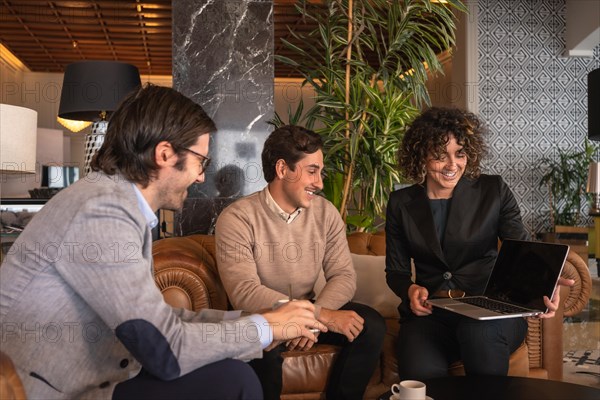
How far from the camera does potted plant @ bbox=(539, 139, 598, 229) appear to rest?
7323 millimetres

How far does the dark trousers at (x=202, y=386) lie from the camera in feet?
4.25

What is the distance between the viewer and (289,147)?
2.54 metres

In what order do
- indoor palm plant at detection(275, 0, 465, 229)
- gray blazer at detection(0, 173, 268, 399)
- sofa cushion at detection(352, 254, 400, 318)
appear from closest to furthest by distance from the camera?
1. gray blazer at detection(0, 173, 268, 399)
2. sofa cushion at detection(352, 254, 400, 318)
3. indoor palm plant at detection(275, 0, 465, 229)

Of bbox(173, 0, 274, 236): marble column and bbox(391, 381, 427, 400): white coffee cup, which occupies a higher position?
bbox(173, 0, 274, 236): marble column

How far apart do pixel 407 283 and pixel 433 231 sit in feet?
0.72

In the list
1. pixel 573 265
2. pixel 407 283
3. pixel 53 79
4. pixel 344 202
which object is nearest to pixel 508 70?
pixel 344 202

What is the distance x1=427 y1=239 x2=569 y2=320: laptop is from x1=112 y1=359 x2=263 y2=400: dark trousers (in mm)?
848

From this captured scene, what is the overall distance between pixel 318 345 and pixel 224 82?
5.05 feet

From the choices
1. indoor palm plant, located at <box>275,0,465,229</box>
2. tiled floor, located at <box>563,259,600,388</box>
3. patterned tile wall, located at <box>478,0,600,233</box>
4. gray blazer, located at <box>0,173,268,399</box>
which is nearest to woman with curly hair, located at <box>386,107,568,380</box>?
gray blazer, located at <box>0,173,268,399</box>

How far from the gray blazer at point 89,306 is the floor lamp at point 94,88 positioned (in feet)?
6.94

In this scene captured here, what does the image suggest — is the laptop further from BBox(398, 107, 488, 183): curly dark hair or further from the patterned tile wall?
the patterned tile wall

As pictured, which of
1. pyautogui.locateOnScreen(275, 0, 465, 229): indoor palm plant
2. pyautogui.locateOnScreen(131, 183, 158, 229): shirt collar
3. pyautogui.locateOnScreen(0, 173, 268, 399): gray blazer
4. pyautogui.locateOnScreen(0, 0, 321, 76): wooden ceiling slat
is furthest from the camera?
pyautogui.locateOnScreen(0, 0, 321, 76): wooden ceiling slat

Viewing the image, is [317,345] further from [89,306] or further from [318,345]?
[89,306]

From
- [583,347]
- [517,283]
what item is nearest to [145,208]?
[517,283]
